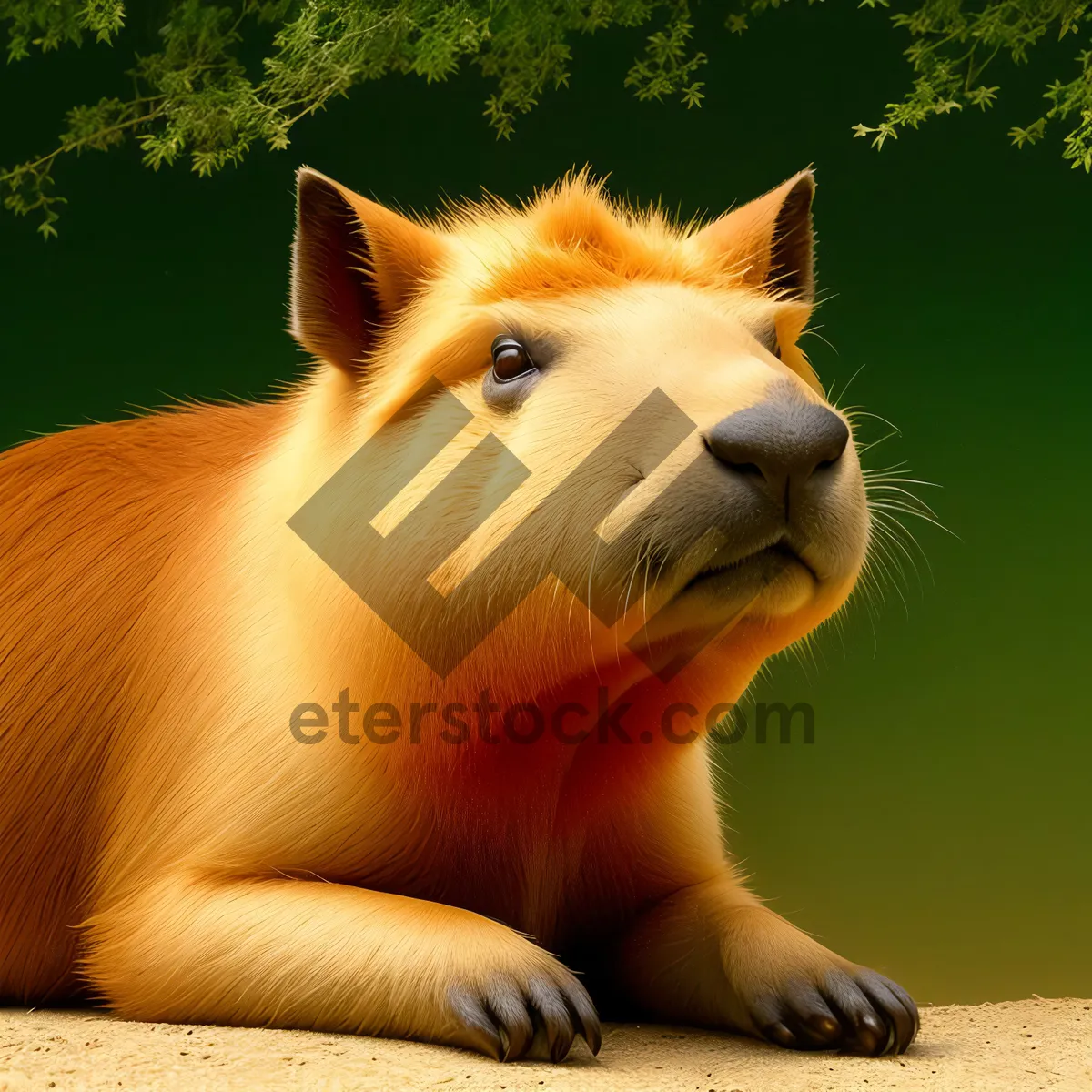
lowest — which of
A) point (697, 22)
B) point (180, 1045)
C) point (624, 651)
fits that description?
point (180, 1045)

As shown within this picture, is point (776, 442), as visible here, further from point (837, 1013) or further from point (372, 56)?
point (372, 56)

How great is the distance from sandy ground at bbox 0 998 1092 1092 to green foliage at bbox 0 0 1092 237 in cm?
245

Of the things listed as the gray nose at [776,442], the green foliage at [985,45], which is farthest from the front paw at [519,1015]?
the green foliage at [985,45]

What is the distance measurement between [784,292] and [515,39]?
1671mm

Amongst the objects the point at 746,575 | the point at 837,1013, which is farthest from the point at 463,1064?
the point at 746,575

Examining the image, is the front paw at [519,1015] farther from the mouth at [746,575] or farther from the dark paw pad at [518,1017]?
the mouth at [746,575]

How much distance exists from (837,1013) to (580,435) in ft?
4.18

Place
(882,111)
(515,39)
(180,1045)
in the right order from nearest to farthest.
A: (180,1045), (515,39), (882,111)

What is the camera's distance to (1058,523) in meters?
5.04

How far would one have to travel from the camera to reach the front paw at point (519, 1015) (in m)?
2.49

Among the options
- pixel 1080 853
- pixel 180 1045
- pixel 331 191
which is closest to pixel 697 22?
pixel 331 191

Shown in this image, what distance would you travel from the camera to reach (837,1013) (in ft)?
9.36

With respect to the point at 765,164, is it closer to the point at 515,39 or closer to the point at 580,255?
the point at 515,39

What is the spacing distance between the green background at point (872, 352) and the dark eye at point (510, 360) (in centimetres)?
220
